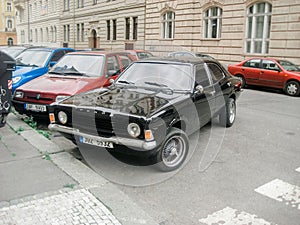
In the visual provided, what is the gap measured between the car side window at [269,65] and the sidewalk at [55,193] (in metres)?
11.4

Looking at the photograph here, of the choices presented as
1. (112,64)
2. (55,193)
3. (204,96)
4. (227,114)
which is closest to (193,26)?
(112,64)

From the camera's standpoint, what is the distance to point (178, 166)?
16.7 ft

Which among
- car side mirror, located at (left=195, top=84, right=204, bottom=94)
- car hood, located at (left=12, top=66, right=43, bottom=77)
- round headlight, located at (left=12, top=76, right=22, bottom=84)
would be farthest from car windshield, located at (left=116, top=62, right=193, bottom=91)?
car hood, located at (left=12, top=66, right=43, bottom=77)

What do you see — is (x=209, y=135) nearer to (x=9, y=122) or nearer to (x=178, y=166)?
(x=178, y=166)

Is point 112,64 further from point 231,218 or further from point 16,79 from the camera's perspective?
point 231,218

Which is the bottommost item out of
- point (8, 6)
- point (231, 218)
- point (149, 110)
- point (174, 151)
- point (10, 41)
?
point (231, 218)

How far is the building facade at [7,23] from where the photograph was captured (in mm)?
81375

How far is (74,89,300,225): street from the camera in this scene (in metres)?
3.81

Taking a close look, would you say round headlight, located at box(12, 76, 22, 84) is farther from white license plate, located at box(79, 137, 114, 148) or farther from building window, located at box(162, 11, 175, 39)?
building window, located at box(162, 11, 175, 39)

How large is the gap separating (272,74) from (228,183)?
1103cm

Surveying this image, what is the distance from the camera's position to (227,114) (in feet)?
24.2

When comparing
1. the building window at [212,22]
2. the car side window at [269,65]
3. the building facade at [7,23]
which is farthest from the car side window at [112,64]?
the building facade at [7,23]

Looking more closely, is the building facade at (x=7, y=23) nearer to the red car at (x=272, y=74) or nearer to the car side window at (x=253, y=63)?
the car side window at (x=253, y=63)

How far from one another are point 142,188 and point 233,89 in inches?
164
